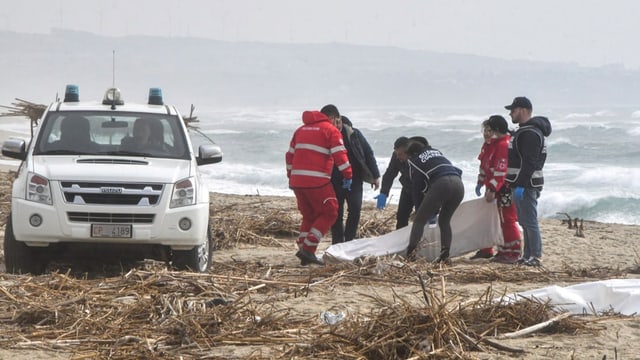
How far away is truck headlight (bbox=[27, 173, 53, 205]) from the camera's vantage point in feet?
29.3

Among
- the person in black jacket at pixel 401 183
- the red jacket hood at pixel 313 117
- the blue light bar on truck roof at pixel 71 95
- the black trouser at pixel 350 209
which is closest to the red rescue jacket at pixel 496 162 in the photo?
the person in black jacket at pixel 401 183

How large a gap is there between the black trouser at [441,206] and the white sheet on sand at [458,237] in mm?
152

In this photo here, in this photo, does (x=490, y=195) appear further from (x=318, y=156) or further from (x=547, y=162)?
(x=547, y=162)

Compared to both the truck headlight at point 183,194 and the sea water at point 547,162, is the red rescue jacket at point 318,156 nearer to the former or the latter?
the truck headlight at point 183,194

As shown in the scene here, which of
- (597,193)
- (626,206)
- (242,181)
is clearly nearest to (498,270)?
(626,206)

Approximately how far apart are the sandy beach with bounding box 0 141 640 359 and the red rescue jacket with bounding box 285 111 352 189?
0.95m

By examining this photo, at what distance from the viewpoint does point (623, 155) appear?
3997 cm

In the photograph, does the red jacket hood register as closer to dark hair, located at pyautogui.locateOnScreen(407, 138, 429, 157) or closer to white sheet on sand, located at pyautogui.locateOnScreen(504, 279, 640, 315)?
dark hair, located at pyautogui.locateOnScreen(407, 138, 429, 157)

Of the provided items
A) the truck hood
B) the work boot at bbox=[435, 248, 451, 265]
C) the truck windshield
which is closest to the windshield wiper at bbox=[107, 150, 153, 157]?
the truck windshield

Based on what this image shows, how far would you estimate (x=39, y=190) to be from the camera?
8938mm

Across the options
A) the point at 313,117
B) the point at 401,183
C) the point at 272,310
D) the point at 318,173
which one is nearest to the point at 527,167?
the point at 401,183

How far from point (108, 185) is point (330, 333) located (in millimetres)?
3674

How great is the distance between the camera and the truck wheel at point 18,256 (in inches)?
360

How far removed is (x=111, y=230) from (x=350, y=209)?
3537 mm
